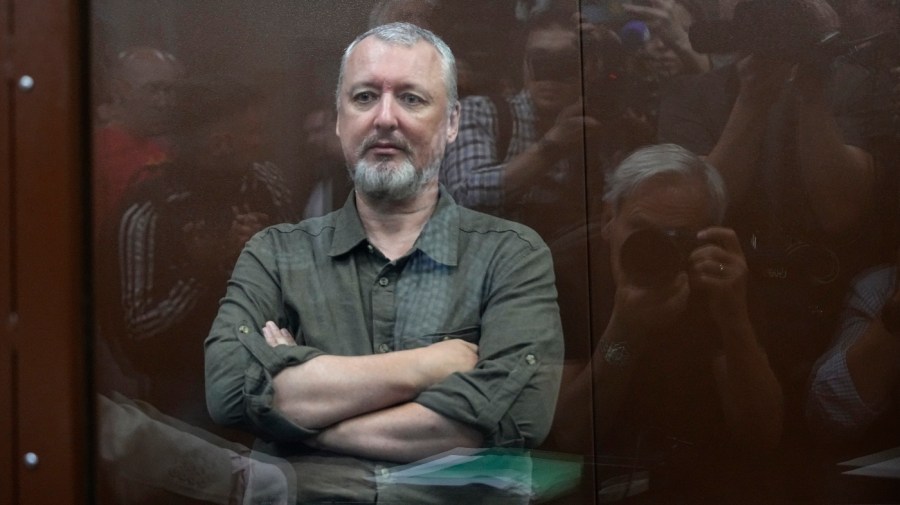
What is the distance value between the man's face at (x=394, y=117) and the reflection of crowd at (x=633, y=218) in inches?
1.6

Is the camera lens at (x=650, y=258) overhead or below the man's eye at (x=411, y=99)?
below

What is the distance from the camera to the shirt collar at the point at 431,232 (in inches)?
89.9

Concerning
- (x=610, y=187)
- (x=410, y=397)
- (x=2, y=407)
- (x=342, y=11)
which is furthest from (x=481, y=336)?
(x=2, y=407)

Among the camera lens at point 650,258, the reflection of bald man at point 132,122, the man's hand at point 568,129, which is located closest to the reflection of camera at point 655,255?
the camera lens at point 650,258

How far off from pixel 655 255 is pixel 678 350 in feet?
0.75

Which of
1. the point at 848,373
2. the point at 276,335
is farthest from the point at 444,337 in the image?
the point at 848,373

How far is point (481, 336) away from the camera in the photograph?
2.21m

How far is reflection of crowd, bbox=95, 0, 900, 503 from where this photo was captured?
7.43 ft

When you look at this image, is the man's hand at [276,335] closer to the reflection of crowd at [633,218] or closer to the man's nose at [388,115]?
the reflection of crowd at [633,218]

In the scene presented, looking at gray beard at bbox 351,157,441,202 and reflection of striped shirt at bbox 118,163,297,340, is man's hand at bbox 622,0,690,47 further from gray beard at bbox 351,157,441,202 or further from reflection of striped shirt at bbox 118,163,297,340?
reflection of striped shirt at bbox 118,163,297,340

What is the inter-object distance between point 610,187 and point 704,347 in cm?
44

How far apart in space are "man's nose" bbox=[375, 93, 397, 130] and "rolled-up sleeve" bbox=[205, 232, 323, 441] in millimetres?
381

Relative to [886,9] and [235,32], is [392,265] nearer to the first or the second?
[235,32]

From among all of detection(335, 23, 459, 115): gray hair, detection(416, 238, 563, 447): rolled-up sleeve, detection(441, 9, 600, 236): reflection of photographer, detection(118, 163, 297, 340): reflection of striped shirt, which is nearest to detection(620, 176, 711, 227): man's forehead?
detection(441, 9, 600, 236): reflection of photographer
